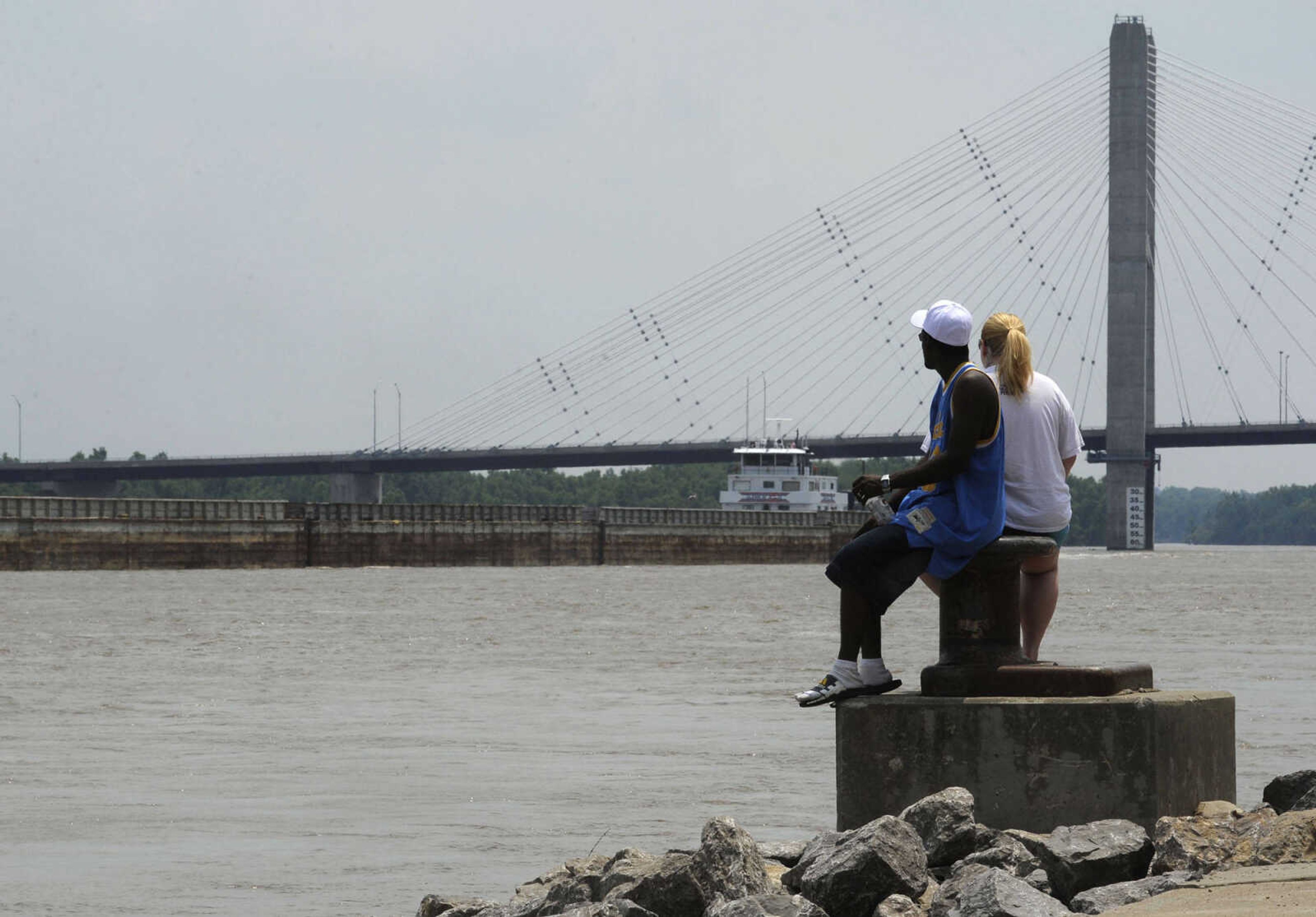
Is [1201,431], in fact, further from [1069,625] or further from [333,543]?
[1069,625]

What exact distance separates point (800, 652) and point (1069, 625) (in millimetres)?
6426

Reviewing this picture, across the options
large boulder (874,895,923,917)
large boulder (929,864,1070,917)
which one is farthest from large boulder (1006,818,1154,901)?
large boulder (874,895,923,917)

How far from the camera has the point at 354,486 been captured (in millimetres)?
106625

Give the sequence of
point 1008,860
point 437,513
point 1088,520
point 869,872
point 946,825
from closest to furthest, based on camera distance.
Answer: point 869,872 → point 1008,860 → point 946,825 → point 437,513 → point 1088,520

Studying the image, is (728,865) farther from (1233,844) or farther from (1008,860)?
(1233,844)

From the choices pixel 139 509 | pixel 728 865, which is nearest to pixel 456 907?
pixel 728 865

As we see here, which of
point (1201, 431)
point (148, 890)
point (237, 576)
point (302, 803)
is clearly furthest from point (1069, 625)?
point (1201, 431)

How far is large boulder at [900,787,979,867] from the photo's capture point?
18.1ft

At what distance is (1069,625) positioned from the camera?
23.9 meters

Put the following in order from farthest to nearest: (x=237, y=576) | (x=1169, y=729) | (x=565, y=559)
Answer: (x=565, y=559), (x=237, y=576), (x=1169, y=729)

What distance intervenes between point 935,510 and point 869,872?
1.32 meters

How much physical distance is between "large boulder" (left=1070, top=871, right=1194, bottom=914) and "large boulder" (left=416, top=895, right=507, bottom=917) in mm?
1562

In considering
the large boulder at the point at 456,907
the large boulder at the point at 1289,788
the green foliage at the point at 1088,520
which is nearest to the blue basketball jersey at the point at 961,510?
the large boulder at the point at 1289,788

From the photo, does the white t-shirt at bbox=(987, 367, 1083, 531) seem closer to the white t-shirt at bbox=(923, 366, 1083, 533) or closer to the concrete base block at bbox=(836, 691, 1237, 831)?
the white t-shirt at bbox=(923, 366, 1083, 533)
